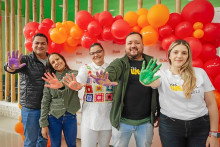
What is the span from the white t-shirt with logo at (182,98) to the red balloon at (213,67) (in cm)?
78

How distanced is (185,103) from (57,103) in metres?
1.30

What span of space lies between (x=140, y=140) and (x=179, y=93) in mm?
639

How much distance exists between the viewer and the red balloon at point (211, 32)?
2.08 metres

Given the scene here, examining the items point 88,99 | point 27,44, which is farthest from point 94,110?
point 27,44

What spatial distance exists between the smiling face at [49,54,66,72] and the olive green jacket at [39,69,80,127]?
7 centimetres

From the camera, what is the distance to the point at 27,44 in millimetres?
3234

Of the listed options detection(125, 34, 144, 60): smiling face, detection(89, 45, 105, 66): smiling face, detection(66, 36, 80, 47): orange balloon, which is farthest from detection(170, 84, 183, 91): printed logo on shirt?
detection(66, 36, 80, 47): orange balloon

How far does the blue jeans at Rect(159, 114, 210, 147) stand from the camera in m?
1.40

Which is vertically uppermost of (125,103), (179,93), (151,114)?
(179,93)

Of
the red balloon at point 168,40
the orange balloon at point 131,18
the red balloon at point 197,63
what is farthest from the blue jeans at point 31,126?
the red balloon at point 197,63

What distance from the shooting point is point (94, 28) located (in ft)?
8.43

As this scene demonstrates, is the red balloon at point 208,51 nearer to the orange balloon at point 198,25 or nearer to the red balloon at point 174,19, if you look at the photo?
the orange balloon at point 198,25

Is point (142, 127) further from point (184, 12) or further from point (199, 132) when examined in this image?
point (184, 12)

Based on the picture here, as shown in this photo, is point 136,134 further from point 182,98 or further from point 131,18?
point 131,18
